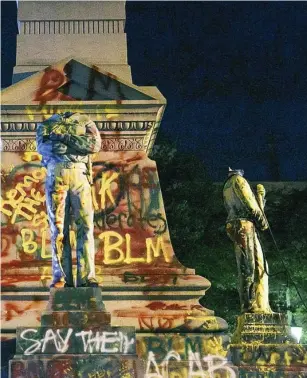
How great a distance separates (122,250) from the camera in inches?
520

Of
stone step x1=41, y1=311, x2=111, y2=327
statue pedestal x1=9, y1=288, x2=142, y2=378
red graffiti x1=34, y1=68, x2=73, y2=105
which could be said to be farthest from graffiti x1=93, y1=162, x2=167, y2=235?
stone step x1=41, y1=311, x2=111, y2=327

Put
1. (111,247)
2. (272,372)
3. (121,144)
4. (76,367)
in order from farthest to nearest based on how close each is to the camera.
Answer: (121,144)
(111,247)
(272,372)
(76,367)

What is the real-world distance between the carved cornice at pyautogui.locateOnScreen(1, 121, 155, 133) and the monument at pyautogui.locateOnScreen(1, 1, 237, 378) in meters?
0.02

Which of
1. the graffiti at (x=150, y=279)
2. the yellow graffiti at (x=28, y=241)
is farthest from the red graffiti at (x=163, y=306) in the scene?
the yellow graffiti at (x=28, y=241)

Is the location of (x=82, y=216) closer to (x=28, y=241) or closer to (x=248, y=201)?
(x=28, y=241)

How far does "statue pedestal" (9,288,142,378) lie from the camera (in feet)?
32.4

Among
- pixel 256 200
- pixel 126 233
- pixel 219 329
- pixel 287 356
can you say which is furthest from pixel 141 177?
pixel 287 356

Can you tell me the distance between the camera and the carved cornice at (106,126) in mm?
13555

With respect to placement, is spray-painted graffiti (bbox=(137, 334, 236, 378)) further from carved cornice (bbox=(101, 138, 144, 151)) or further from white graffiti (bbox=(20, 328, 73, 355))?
carved cornice (bbox=(101, 138, 144, 151))

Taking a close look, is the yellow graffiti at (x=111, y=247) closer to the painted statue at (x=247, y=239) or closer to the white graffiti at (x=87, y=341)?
the painted statue at (x=247, y=239)

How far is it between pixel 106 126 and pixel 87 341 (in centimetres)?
460

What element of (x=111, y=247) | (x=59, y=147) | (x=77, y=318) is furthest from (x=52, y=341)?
(x=111, y=247)

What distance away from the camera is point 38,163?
1364 cm

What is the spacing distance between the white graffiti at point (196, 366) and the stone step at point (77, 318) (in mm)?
1976
